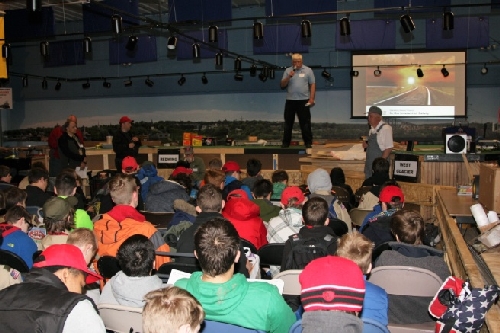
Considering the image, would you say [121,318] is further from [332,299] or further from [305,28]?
[305,28]

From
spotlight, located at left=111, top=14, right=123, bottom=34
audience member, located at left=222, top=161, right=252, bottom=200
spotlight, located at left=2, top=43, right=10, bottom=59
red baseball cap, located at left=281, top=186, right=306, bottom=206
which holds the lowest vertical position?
audience member, located at left=222, top=161, right=252, bottom=200

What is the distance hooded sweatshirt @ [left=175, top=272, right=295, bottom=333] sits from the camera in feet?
8.79

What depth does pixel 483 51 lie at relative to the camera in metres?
16.3

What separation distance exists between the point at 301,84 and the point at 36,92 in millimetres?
12572

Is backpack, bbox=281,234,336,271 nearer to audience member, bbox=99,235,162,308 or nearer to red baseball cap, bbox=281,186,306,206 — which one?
audience member, bbox=99,235,162,308

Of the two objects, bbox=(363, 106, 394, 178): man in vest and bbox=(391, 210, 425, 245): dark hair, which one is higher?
bbox=(363, 106, 394, 178): man in vest

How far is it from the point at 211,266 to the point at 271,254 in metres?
1.62

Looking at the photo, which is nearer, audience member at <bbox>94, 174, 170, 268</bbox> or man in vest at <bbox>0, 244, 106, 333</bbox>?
man in vest at <bbox>0, 244, 106, 333</bbox>

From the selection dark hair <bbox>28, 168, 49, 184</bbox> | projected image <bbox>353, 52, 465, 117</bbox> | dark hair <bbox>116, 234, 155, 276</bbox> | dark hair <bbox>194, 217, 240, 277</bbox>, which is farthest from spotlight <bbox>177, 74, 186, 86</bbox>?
dark hair <bbox>194, 217, 240, 277</bbox>

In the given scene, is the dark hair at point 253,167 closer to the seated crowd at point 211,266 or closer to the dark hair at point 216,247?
the seated crowd at point 211,266

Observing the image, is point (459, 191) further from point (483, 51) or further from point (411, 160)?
point (483, 51)

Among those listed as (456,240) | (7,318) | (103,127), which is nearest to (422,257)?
(456,240)

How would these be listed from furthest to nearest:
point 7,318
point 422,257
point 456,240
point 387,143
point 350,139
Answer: point 350,139 < point 387,143 < point 456,240 < point 422,257 < point 7,318

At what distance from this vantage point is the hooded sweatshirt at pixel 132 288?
323 cm
